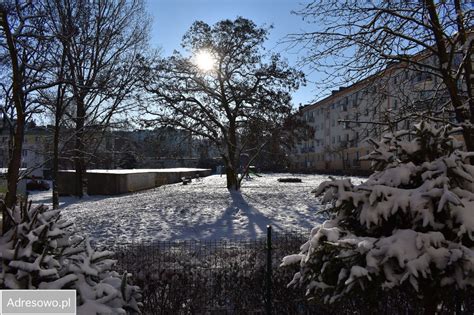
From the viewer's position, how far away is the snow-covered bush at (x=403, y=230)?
287 centimetres

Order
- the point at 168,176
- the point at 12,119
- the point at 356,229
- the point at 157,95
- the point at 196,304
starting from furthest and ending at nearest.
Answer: the point at 168,176 < the point at 157,95 < the point at 12,119 < the point at 196,304 < the point at 356,229

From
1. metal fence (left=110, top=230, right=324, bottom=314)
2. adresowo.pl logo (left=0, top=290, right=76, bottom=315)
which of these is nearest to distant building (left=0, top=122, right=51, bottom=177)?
metal fence (left=110, top=230, right=324, bottom=314)

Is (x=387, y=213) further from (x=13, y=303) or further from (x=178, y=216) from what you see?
(x=178, y=216)

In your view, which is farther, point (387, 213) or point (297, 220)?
point (297, 220)

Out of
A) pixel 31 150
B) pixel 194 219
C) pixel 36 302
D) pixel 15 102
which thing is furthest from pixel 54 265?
pixel 31 150

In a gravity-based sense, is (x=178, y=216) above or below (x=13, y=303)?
below

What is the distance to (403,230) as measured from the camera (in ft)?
10.00

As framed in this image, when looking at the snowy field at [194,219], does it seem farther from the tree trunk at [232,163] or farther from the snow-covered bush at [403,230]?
the snow-covered bush at [403,230]

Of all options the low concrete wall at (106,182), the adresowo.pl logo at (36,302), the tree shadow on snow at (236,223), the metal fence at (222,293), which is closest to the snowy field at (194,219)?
the tree shadow on snow at (236,223)

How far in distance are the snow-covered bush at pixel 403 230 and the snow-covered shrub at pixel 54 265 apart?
158 centimetres

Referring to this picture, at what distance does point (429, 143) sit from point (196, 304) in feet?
10.5

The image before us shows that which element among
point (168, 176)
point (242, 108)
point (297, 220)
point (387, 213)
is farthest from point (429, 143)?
point (168, 176)

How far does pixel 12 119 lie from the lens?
12477 mm

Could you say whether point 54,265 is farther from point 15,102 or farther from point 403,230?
point 15,102
